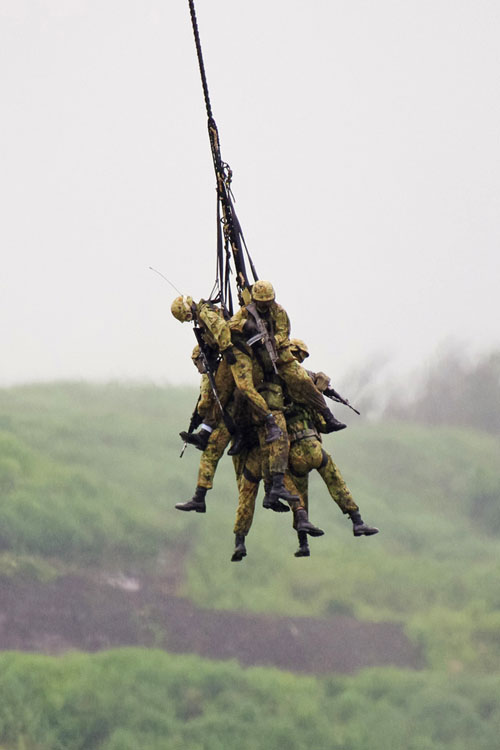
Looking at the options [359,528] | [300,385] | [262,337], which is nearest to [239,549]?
[359,528]

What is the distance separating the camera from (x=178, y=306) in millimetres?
30891

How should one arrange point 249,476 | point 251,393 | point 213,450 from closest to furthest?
point 251,393 < point 213,450 < point 249,476

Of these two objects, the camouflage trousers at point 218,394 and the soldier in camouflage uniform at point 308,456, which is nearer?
the camouflage trousers at point 218,394

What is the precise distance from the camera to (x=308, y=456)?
31484 mm

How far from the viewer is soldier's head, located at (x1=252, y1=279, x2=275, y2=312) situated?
101 ft

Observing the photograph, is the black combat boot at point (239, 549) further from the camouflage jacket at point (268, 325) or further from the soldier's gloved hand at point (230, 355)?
the camouflage jacket at point (268, 325)

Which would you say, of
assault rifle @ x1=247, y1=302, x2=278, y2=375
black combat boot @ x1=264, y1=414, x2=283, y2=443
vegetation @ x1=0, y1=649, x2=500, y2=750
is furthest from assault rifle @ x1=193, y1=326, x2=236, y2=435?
vegetation @ x1=0, y1=649, x2=500, y2=750

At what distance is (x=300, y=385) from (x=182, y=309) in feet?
8.90

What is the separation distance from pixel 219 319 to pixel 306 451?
3037 mm

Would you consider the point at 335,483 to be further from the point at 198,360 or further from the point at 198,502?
the point at 198,360

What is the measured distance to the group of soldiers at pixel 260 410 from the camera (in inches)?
1214

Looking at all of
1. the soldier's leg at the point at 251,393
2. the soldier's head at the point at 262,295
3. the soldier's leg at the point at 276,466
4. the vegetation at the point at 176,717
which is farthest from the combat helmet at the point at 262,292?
the vegetation at the point at 176,717

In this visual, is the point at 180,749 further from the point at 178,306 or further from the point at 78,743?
the point at 178,306

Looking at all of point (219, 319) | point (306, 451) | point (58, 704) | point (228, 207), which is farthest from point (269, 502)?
point (58, 704)
